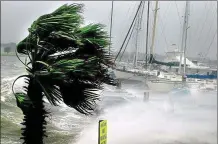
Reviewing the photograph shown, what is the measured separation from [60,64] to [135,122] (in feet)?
55.4

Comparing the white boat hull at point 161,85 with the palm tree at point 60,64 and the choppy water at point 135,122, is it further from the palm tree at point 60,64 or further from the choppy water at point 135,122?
the palm tree at point 60,64

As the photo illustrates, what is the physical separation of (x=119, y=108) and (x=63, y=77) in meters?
24.5

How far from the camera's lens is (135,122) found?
Result: 73.3 ft

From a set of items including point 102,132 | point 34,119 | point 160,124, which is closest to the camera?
point 34,119

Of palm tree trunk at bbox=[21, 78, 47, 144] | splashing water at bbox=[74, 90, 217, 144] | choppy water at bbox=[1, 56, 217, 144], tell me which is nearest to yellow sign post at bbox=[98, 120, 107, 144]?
palm tree trunk at bbox=[21, 78, 47, 144]

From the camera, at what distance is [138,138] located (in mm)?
17125

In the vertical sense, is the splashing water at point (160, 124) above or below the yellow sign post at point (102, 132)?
below

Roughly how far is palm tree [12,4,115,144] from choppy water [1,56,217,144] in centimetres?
376

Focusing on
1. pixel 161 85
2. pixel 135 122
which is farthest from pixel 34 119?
pixel 161 85

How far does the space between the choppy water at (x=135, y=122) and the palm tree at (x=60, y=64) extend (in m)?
3.76

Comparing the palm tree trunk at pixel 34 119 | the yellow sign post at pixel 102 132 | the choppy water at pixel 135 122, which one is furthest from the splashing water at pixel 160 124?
the palm tree trunk at pixel 34 119

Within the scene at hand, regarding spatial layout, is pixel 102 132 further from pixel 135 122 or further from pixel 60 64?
pixel 135 122

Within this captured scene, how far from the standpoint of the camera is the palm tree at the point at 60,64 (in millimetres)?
5910

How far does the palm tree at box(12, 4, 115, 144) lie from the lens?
5.91 m
